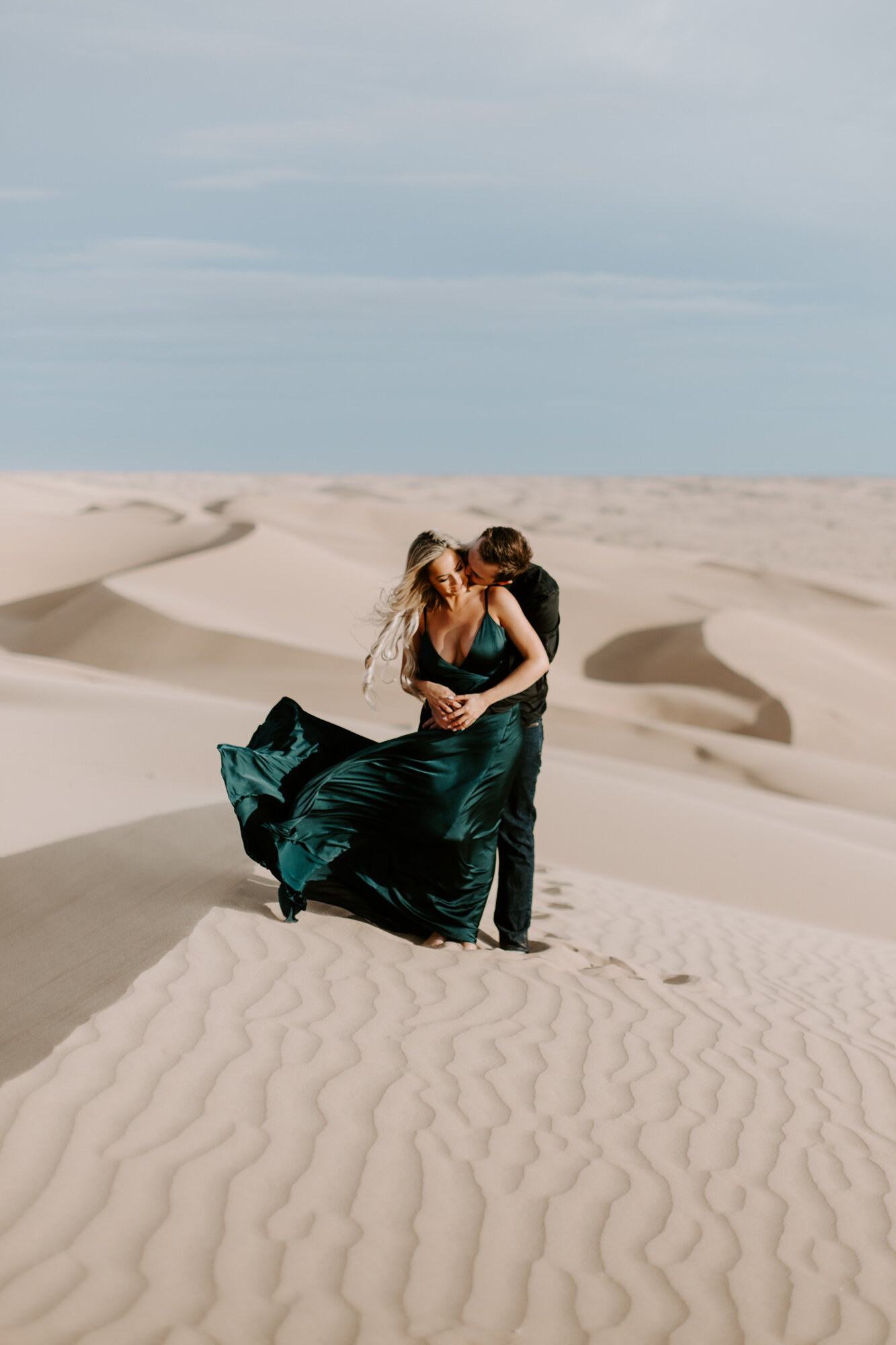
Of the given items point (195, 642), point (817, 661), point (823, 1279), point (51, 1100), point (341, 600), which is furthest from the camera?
point (341, 600)

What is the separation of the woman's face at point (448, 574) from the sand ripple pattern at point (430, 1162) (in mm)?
1535

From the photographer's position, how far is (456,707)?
4.96 metres

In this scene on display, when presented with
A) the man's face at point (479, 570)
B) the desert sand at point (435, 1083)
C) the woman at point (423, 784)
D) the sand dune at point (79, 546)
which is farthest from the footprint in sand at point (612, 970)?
the sand dune at point (79, 546)

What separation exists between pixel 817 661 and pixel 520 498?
131 feet

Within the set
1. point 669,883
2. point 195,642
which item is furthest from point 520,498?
point 669,883

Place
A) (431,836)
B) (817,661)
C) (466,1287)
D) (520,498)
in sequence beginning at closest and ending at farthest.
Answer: (466,1287)
(431,836)
(817,661)
(520,498)

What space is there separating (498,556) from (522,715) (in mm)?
767

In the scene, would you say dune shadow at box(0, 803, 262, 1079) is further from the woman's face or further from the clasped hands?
the woman's face

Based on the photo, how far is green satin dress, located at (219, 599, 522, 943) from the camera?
5.07 m

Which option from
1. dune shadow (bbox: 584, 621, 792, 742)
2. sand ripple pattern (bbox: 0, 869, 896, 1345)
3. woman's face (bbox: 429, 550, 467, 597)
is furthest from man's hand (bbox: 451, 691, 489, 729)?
dune shadow (bbox: 584, 621, 792, 742)

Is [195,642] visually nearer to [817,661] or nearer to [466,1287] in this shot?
[817,661]

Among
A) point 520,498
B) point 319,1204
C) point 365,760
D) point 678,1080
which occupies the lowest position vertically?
point 520,498

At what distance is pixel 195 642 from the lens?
60.2ft

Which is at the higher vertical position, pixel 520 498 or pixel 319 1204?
pixel 319 1204
